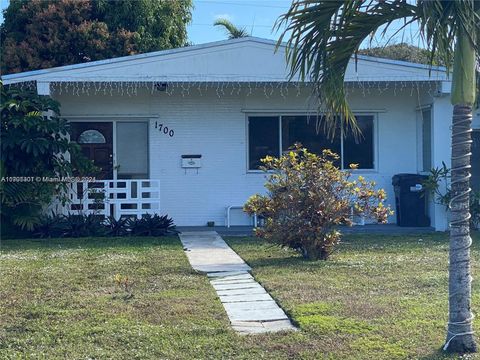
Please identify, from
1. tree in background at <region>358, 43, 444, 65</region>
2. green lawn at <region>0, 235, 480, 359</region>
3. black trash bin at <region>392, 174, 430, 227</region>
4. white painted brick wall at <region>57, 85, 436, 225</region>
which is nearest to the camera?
green lawn at <region>0, 235, 480, 359</region>

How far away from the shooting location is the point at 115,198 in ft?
49.4

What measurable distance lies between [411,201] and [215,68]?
5216 millimetres

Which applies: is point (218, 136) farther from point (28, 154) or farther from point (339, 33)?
point (339, 33)

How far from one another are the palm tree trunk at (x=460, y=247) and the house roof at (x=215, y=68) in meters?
8.72

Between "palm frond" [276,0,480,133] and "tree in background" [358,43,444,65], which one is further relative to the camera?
"tree in background" [358,43,444,65]

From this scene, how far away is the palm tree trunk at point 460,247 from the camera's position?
5645 mm

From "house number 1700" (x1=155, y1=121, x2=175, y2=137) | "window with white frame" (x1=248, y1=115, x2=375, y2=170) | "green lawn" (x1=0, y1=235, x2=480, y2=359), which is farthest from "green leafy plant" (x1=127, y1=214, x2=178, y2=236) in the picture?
"window with white frame" (x1=248, y1=115, x2=375, y2=170)

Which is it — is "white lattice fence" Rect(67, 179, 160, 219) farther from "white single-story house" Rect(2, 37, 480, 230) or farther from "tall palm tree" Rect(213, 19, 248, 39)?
Result: "tall palm tree" Rect(213, 19, 248, 39)

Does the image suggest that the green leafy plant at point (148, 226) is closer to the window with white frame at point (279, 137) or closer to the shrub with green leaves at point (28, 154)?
the shrub with green leaves at point (28, 154)

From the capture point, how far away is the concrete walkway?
672cm

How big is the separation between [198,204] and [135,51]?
1069 cm

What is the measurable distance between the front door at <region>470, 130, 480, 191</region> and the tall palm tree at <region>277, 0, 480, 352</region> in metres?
10.4

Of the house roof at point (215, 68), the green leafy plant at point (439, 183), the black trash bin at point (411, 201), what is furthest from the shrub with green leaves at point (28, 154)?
the green leafy plant at point (439, 183)

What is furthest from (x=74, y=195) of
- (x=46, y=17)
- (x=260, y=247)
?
(x=46, y=17)
